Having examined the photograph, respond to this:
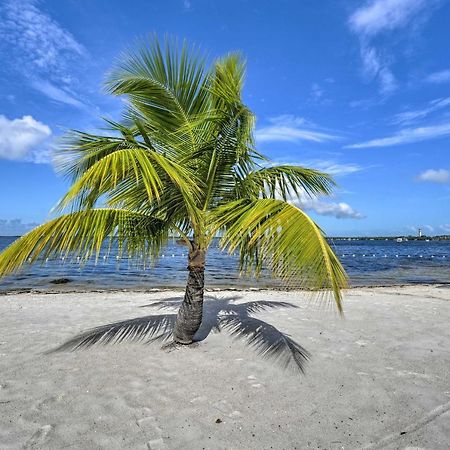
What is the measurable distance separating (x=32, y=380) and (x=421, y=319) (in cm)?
805

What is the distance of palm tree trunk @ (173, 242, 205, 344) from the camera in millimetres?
5652

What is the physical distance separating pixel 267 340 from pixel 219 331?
1.00 metres

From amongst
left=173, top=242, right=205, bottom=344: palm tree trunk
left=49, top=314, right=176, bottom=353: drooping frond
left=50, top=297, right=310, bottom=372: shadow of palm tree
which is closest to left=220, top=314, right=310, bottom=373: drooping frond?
left=50, top=297, right=310, bottom=372: shadow of palm tree

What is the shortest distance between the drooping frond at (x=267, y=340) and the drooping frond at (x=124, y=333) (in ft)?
4.21

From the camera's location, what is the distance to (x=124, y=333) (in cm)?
695

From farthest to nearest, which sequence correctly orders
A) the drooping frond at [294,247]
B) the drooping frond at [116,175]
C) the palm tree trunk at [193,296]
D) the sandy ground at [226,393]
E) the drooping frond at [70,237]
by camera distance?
the palm tree trunk at [193,296]
the drooping frond at [70,237]
the drooping frond at [116,175]
the sandy ground at [226,393]
the drooping frond at [294,247]

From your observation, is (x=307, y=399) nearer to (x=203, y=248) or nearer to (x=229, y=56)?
(x=203, y=248)

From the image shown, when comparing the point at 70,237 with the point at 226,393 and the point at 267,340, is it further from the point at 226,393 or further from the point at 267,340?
the point at 267,340

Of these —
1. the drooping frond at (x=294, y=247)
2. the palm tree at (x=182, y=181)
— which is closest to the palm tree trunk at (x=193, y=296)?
the palm tree at (x=182, y=181)

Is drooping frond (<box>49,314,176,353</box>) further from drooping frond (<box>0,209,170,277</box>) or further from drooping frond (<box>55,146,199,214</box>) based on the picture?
drooping frond (<box>55,146,199,214</box>)

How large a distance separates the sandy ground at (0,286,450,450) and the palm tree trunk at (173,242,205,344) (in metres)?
0.38

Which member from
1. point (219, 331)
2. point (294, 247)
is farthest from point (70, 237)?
point (219, 331)

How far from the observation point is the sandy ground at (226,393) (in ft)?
11.6

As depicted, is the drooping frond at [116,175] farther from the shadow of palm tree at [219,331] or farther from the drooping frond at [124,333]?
the drooping frond at [124,333]
